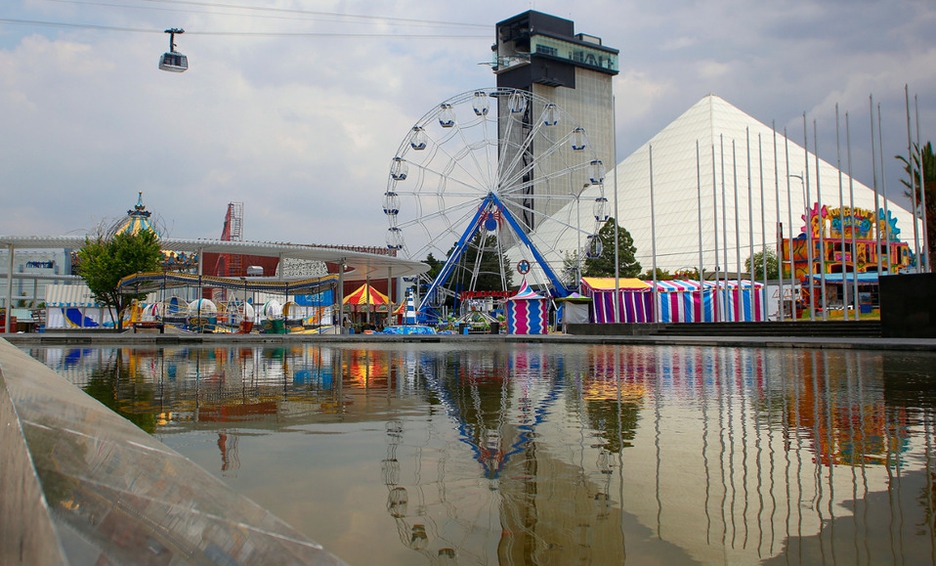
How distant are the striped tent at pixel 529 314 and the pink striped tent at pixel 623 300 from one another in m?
2.82

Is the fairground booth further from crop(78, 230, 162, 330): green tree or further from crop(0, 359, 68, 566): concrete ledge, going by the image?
crop(0, 359, 68, 566): concrete ledge

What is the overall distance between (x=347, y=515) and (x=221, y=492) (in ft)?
6.72

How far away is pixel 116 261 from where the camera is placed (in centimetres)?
3841

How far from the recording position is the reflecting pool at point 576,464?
9.23 feet

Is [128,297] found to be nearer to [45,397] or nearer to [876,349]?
[876,349]

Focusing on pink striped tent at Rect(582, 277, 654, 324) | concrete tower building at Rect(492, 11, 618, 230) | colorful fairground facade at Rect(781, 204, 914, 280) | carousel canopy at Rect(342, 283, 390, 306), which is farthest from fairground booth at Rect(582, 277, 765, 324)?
concrete tower building at Rect(492, 11, 618, 230)

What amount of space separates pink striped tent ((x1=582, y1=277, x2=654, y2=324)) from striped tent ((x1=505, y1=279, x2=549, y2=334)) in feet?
9.25

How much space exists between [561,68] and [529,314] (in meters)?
97.8

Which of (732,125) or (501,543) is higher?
(732,125)

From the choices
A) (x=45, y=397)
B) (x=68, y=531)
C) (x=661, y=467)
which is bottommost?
(x=661, y=467)

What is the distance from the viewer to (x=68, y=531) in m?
1.04

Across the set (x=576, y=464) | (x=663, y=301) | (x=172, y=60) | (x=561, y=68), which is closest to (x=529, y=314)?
(x=663, y=301)

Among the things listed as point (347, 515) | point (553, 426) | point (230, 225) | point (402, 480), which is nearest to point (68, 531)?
point (347, 515)

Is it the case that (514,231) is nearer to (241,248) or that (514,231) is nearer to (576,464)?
(241,248)
